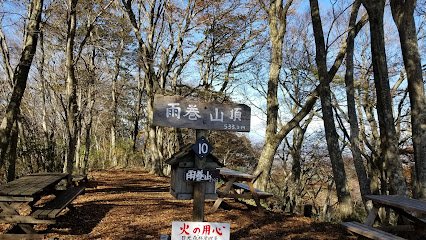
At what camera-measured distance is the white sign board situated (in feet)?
10.8

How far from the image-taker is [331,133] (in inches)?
275

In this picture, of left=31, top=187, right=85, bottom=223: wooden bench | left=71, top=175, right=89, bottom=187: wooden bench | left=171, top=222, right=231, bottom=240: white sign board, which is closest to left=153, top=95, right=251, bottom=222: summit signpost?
left=171, top=222, right=231, bottom=240: white sign board

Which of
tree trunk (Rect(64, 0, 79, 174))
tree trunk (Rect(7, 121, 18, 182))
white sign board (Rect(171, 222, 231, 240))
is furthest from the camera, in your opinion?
tree trunk (Rect(64, 0, 79, 174))

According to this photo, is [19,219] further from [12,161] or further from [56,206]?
[12,161]

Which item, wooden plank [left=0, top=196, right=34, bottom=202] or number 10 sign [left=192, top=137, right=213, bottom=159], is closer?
number 10 sign [left=192, top=137, right=213, bottom=159]

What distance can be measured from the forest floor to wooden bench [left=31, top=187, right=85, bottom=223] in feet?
1.32

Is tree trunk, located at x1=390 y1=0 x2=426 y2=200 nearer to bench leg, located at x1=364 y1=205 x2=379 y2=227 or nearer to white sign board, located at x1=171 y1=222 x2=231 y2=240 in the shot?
bench leg, located at x1=364 y1=205 x2=379 y2=227

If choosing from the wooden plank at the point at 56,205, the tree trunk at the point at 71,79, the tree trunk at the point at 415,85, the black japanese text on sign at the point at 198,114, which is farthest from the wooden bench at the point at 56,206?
the tree trunk at the point at 415,85

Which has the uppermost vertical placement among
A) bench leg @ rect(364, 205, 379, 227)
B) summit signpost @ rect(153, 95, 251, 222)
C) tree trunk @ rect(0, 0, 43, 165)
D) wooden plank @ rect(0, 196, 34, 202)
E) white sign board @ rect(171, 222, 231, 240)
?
tree trunk @ rect(0, 0, 43, 165)

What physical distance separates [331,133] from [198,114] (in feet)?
14.7

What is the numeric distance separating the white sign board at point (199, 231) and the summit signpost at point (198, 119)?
14.2 inches

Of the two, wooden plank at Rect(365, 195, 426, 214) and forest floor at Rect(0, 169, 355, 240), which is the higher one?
wooden plank at Rect(365, 195, 426, 214)

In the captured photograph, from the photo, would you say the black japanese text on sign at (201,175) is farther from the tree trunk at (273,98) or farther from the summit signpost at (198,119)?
the tree trunk at (273,98)

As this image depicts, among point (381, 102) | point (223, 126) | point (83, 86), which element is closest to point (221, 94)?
point (83, 86)
